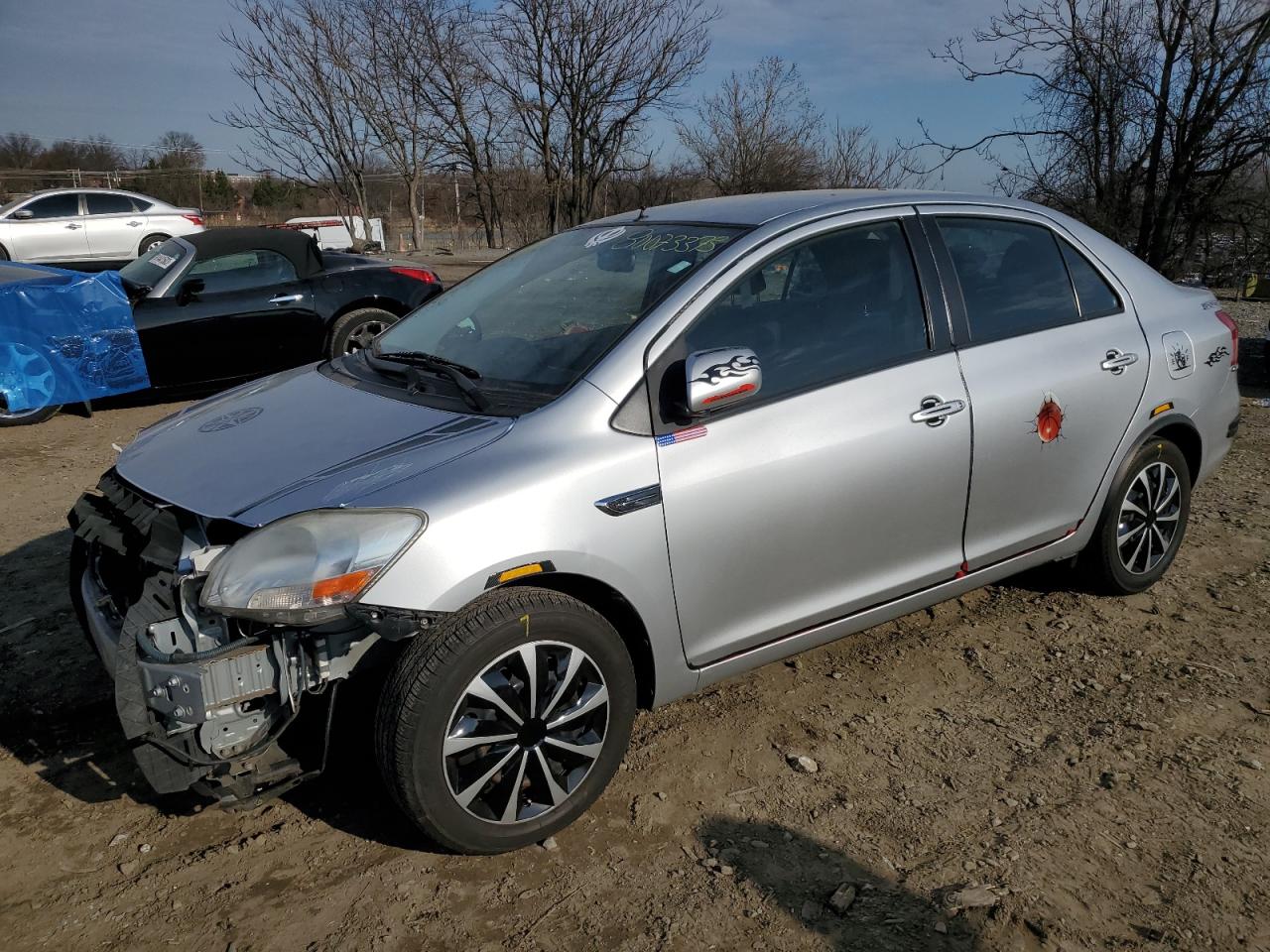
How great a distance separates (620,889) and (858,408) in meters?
1.63

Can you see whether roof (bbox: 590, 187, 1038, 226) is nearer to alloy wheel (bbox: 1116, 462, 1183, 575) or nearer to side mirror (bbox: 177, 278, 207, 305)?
alloy wheel (bbox: 1116, 462, 1183, 575)

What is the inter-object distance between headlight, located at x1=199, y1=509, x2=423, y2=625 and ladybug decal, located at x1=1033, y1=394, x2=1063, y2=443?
2342 millimetres

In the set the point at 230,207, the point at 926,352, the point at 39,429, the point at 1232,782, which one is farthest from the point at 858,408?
the point at 230,207

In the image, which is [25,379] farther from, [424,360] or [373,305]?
[424,360]

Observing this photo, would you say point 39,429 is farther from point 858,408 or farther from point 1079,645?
point 1079,645

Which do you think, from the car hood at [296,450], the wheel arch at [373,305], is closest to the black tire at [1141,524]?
the car hood at [296,450]

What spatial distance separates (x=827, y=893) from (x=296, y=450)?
1.93 meters

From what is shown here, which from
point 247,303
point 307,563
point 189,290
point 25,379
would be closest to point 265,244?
point 247,303

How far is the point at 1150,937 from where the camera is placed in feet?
7.89

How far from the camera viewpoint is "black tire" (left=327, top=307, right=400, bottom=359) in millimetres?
8562

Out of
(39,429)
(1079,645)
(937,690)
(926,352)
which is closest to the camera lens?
(926,352)

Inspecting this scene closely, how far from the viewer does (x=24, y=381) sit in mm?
7527

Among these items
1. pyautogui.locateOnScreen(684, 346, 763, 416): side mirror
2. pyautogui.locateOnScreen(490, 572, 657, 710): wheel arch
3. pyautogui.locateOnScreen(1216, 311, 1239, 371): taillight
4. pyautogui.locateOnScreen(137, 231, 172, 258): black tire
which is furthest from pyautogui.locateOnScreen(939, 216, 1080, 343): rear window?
pyautogui.locateOnScreen(137, 231, 172, 258): black tire

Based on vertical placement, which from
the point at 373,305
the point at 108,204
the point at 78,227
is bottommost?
the point at 373,305
